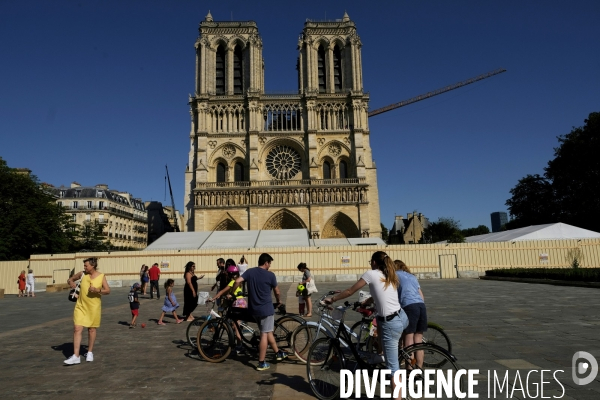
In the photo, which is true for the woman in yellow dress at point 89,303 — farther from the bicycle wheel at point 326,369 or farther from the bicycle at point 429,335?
the bicycle at point 429,335

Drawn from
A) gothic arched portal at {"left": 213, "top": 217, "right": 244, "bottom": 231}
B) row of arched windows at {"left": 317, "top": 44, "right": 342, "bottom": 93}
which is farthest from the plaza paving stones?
row of arched windows at {"left": 317, "top": 44, "right": 342, "bottom": 93}

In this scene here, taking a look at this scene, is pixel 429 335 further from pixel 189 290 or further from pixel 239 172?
pixel 239 172

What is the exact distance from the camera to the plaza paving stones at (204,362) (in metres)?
4.48

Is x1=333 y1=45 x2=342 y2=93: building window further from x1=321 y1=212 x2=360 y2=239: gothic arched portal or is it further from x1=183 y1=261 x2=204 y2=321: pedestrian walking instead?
x1=183 y1=261 x2=204 y2=321: pedestrian walking

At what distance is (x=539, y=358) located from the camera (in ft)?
17.7

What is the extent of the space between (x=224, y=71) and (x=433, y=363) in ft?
141

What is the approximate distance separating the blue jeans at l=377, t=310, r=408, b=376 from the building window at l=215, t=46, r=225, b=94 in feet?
137

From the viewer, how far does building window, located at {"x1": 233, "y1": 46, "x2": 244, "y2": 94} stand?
141 feet

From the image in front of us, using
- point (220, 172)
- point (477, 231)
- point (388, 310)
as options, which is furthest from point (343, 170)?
point (477, 231)

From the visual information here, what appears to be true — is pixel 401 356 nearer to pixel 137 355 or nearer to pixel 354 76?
pixel 137 355

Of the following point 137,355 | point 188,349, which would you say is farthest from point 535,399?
point 137,355

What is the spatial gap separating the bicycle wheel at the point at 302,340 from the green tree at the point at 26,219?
92.7ft

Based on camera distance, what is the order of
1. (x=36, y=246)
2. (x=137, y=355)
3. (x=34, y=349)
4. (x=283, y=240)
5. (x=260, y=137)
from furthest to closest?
(x=260, y=137), (x=36, y=246), (x=283, y=240), (x=34, y=349), (x=137, y=355)

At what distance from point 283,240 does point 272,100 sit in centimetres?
2011
